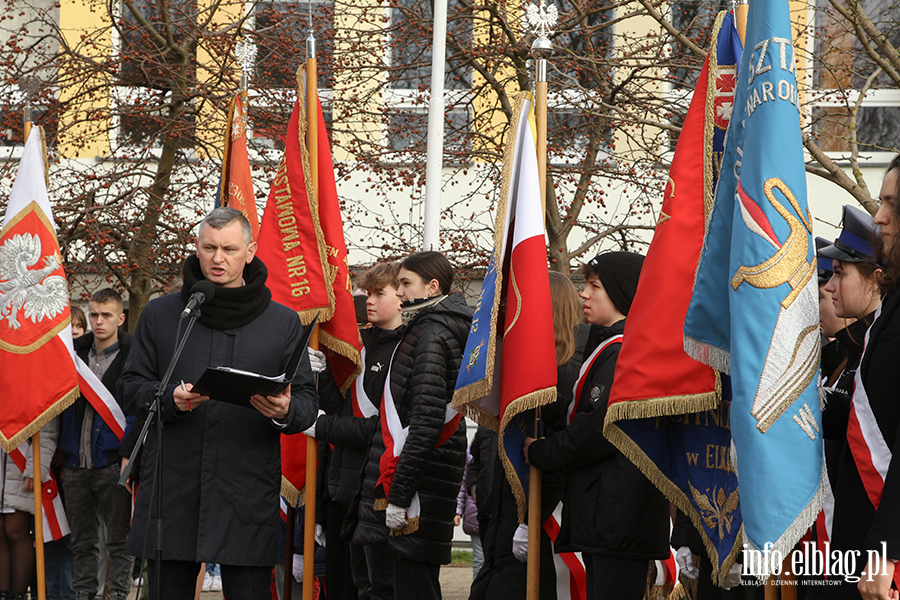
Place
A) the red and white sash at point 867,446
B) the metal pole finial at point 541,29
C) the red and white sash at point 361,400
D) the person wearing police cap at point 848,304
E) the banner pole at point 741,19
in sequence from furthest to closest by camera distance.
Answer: the red and white sash at point 361,400 < the metal pole finial at point 541,29 < the banner pole at point 741,19 < the person wearing police cap at point 848,304 < the red and white sash at point 867,446

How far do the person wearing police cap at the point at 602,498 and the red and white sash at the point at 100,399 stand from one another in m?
3.44

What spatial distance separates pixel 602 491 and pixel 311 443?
6.46 ft

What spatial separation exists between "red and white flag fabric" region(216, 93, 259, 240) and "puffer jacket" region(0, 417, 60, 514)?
1938 millimetres

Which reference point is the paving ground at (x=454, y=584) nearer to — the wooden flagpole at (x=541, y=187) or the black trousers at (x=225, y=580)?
the wooden flagpole at (x=541, y=187)

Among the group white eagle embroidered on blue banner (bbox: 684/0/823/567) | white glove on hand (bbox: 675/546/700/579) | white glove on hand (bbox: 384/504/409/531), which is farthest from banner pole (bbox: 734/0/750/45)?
white glove on hand (bbox: 675/546/700/579)

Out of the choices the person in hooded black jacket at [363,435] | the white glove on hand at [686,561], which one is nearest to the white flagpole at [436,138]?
the person in hooded black jacket at [363,435]

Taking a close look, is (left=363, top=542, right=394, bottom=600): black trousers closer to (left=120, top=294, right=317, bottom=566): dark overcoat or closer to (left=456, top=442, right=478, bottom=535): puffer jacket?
(left=120, top=294, right=317, bottom=566): dark overcoat

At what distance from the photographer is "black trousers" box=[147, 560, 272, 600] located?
390 cm

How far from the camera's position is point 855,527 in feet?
9.26

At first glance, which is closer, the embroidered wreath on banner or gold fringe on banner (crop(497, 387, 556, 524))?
gold fringe on banner (crop(497, 387, 556, 524))

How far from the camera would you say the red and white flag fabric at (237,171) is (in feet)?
21.3

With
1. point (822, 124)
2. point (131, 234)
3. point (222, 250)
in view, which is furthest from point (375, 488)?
point (822, 124)

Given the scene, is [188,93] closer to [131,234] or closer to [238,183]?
[131,234]

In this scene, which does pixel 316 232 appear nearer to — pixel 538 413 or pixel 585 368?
pixel 538 413
